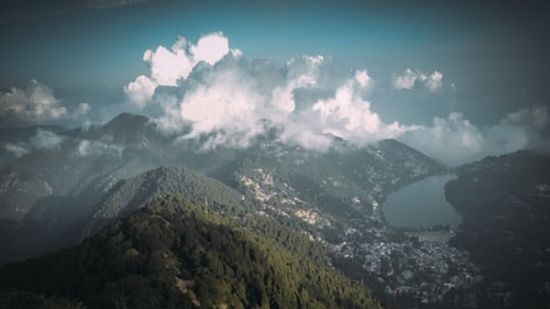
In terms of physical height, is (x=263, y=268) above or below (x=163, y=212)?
below

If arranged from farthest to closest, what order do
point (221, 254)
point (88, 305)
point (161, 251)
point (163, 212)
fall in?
1. point (163, 212)
2. point (221, 254)
3. point (161, 251)
4. point (88, 305)

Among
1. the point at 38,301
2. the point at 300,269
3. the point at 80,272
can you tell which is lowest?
the point at 38,301

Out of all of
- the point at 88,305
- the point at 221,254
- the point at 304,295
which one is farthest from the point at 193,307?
the point at 304,295

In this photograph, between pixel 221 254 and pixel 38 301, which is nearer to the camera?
pixel 38 301

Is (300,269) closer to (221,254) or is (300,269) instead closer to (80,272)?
(221,254)

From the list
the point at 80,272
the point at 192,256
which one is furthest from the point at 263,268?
the point at 80,272

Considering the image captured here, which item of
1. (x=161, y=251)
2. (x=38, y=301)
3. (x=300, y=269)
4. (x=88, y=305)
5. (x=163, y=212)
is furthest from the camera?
(x=300, y=269)
